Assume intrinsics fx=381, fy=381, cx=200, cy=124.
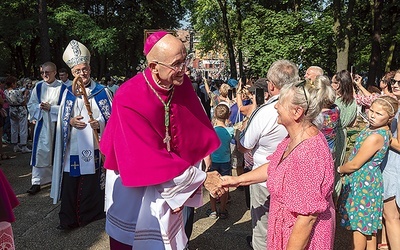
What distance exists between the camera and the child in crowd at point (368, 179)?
3268 millimetres

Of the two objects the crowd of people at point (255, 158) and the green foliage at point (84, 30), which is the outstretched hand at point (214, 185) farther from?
the green foliage at point (84, 30)

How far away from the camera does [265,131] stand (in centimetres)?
314

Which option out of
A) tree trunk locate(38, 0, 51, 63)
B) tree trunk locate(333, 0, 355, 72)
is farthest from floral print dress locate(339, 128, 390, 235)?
tree trunk locate(38, 0, 51, 63)

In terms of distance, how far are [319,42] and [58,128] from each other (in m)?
11.1

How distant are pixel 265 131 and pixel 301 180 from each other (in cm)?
107

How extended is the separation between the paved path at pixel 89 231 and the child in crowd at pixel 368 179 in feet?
2.71

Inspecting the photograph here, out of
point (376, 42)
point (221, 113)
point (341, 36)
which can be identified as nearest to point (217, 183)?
point (221, 113)

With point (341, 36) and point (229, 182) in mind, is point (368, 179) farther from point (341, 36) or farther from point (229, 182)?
point (341, 36)

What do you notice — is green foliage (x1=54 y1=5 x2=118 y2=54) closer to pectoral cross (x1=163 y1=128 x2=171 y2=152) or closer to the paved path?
the paved path

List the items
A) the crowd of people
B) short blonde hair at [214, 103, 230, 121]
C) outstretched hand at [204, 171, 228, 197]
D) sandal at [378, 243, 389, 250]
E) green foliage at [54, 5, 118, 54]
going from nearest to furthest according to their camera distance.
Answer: the crowd of people
outstretched hand at [204, 171, 228, 197]
sandal at [378, 243, 389, 250]
short blonde hair at [214, 103, 230, 121]
green foliage at [54, 5, 118, 54]

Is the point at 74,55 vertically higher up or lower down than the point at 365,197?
higher up

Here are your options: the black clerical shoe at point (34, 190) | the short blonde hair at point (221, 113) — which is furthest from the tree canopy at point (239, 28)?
the short blonde hair at point (221, 113)

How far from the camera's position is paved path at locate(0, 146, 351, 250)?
14.0 ft

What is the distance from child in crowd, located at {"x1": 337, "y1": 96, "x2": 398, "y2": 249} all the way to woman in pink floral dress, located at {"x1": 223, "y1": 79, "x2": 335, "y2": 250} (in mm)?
1184
